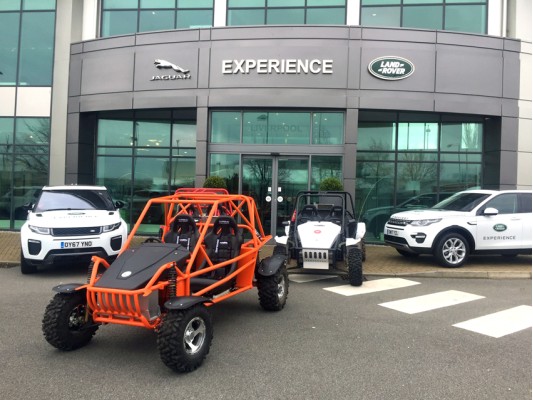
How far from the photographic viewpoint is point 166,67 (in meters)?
13.1

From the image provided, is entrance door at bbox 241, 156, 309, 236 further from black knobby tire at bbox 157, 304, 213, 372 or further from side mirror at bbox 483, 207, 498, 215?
black knobby tire at bbox 157, 304, 213, 372

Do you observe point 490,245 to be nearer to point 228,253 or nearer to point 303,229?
point 303,229

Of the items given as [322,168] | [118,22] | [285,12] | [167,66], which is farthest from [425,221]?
[118,22]

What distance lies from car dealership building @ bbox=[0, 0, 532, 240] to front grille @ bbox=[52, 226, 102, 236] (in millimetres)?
5221

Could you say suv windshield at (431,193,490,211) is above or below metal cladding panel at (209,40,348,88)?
below

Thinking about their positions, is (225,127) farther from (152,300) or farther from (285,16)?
(152,300)

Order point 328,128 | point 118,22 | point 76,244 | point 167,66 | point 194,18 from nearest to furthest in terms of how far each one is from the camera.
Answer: point 76,244, point 328,128, point 167,66, point 194,18, point 118,22

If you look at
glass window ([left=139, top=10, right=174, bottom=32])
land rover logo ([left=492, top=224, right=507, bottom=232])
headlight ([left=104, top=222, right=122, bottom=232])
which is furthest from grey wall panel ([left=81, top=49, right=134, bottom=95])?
land rover logo ([left=492, top=224, right=507, bottom=232])

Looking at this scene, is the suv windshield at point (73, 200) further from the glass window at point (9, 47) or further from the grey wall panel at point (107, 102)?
the glass window at point (9, 47)

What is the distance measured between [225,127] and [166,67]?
8.15ft

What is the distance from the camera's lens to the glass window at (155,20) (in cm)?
1425

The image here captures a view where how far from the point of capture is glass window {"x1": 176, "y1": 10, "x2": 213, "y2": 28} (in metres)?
14.0

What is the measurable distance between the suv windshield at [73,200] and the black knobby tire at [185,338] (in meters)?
5.74

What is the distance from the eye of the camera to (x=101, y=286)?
4.12 m
